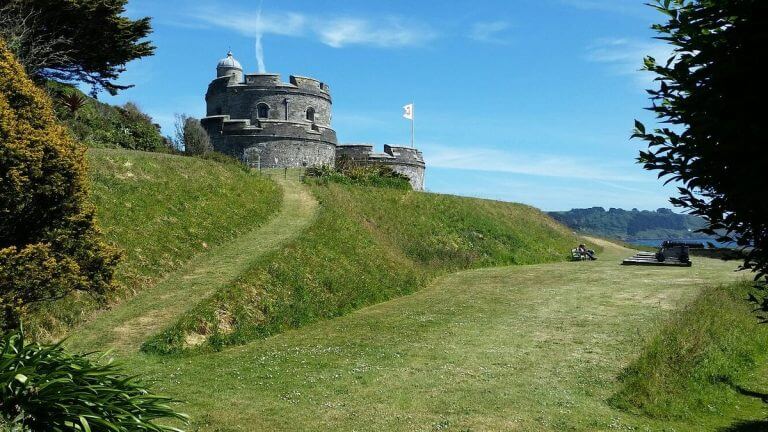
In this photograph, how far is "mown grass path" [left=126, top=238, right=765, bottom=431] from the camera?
10195 mm

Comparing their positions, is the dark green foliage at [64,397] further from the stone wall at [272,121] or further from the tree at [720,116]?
the stone wall at [272,121]

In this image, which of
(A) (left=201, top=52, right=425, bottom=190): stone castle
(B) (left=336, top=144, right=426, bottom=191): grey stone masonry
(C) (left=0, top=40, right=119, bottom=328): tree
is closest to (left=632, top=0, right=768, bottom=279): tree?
(C) (left=0, top=40, right=119, bottom=328): tree

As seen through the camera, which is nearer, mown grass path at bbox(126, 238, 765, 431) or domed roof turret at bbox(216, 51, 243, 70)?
mown grass path at bbox(126, 238, 765, 431)

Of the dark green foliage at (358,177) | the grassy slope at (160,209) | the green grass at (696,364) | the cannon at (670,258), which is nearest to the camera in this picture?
the green grass at (696,364)

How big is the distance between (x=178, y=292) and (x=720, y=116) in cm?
1590

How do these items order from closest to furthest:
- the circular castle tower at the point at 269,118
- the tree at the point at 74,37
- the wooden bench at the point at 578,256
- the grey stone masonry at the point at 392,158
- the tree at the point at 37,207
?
1. the tree at the point at 37,207
2. the tree at the point at 74,37
3. the wooden bench at the point at 578,256
4. the circular castle tower at the point at 269,118
5. the grey stone masonry at the point at 392,158

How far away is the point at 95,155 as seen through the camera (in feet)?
87.1

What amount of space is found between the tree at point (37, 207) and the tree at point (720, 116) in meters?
10.4

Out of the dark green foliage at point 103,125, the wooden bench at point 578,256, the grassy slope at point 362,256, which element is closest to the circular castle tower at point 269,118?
the dark green foliage at point 103,125

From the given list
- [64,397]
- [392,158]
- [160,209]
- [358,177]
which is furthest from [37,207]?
[392,158]

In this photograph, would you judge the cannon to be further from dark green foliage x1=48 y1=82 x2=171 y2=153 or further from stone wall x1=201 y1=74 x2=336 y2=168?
dark green foliage x1=48 y1=82 x2=171 y2=153

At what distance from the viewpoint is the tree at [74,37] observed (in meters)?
27.6

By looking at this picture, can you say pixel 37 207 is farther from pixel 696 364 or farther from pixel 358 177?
pixel 358 177

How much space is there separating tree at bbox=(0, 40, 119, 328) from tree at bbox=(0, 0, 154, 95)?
17059 mm
